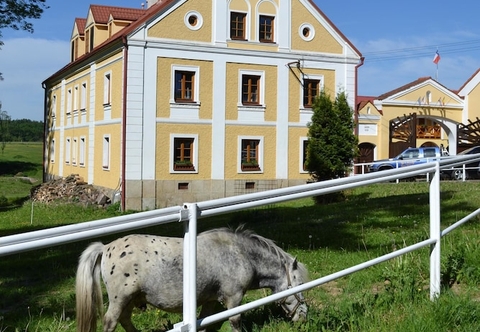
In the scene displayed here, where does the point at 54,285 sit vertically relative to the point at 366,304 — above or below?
below

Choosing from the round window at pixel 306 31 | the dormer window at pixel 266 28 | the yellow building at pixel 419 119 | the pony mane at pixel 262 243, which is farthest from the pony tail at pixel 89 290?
the yellow building at pixel 419 119

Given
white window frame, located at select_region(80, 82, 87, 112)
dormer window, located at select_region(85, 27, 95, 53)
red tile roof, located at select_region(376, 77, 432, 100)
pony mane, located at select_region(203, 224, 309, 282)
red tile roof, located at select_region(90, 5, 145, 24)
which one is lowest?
pony mane, located at select_region(203, 224, 309, 282)

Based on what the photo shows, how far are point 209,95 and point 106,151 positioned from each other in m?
5.59

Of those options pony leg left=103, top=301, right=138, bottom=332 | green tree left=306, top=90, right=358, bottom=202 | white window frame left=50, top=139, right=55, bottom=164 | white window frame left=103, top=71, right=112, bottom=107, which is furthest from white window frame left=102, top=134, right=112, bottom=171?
pony leg left=103, top=301, right=138, bottom=332

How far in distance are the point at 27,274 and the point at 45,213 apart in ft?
51.0

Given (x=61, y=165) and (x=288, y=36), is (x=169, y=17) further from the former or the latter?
(x=61, y=165)

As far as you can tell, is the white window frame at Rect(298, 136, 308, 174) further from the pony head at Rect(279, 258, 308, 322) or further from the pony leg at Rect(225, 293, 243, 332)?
the pony leg at Rect(225, 293, 243, 332)

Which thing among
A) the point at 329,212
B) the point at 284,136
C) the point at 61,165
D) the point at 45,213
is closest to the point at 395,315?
the point at 329,212

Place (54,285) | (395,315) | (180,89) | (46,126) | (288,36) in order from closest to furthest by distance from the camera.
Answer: (395,315), (54,285), (180,89), (288,36), (46,126)

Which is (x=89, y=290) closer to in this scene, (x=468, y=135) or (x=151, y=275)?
(x=151, y=275)

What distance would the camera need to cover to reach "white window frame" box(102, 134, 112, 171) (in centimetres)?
2908

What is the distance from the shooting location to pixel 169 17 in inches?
1074

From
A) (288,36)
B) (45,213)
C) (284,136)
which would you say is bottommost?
(45,213)

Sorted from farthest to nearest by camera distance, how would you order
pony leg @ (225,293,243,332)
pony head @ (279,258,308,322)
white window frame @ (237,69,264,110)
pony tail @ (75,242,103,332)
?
white window frame @ (237,69,264,110) < pony head @ (279,258,308,322) < pony leg @ (225,293,243,332) < pony tail @ (75,242,103,332)
